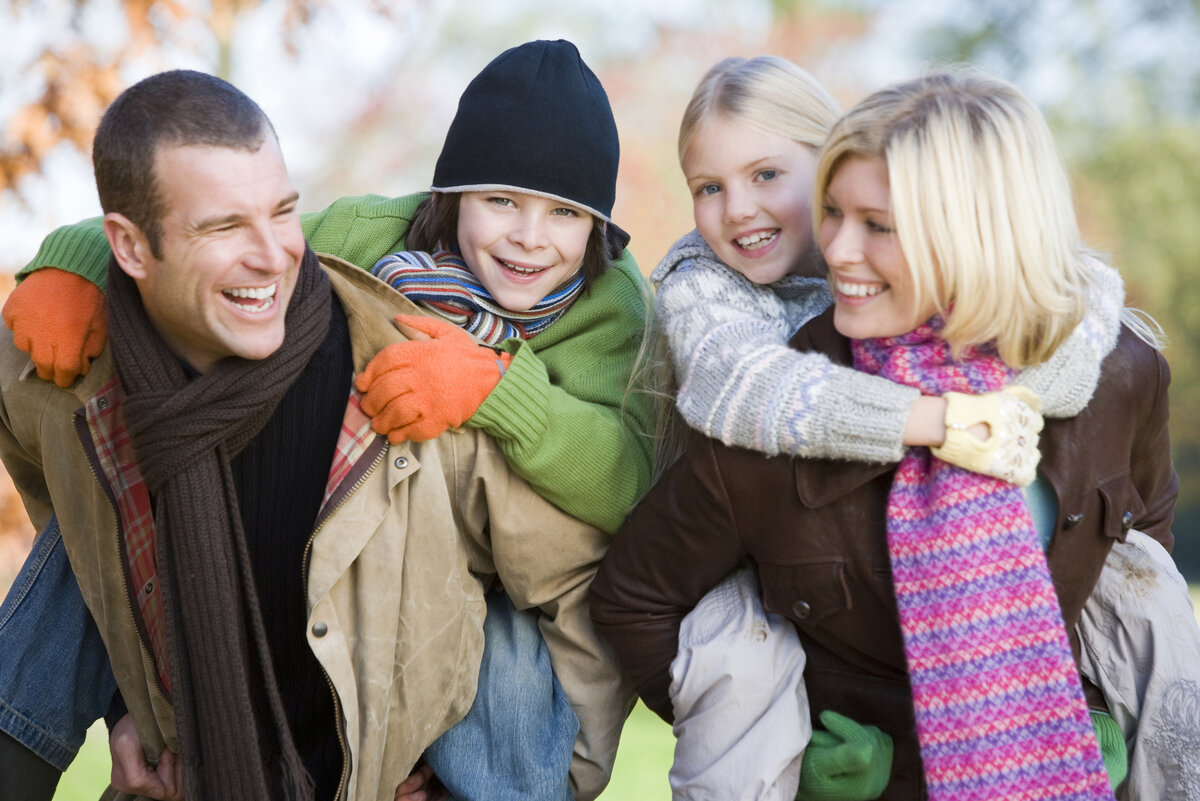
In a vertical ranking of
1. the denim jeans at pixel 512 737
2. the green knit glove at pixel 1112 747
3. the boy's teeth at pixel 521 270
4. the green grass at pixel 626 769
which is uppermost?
the boy's teeth at pixel 521 270

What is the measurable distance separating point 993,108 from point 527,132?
1.03m

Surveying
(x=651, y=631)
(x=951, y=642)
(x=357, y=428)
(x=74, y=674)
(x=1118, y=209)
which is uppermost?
(x=357, y=428)

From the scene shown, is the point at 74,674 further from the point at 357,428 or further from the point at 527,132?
the point at 527,132

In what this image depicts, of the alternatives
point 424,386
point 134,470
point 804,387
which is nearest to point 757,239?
point 804,387

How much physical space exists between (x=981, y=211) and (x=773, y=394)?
0.45m

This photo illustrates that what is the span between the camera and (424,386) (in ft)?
7.17

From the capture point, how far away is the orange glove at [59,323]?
7.51 feet

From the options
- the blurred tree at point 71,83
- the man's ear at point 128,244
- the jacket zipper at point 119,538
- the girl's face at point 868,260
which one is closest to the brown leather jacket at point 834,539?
the girl's face at point 868,260

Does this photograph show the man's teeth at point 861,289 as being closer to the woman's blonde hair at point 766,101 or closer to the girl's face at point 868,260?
the girl's face at point 868,260

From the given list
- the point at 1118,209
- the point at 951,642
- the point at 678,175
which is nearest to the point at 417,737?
the point at 951,642

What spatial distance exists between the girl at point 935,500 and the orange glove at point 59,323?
114cm

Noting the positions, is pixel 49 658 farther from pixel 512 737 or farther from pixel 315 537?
pixel 512 737

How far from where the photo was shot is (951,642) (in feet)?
6.41

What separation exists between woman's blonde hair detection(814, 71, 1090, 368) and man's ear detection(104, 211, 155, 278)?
1.28 m
